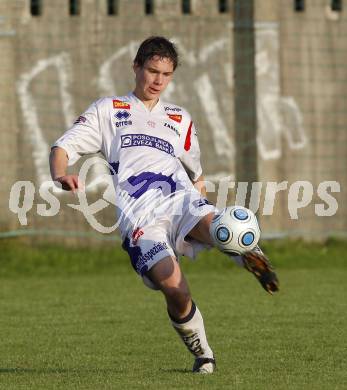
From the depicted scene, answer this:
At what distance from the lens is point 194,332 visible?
777cm

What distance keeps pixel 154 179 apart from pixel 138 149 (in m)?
0.22

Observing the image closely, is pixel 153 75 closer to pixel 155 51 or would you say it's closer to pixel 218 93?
pixel 155 51

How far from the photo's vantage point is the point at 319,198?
15.9 metres

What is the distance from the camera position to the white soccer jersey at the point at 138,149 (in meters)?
7.78

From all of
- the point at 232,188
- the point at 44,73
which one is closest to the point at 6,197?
the point at 44,73

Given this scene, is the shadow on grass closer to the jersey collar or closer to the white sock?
the white sock

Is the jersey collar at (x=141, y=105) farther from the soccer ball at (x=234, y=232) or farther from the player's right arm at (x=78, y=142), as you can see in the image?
the soccer ball at (x=234, y=232)

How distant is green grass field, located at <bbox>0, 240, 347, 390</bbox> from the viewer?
25.1ft

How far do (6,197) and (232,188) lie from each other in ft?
8.72

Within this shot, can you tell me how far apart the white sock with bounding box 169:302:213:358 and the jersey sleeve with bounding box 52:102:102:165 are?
1.13 meters

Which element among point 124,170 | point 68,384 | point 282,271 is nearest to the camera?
point 68,384

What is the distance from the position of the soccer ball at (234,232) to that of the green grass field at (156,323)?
0.75 meters

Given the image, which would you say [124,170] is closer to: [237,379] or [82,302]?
[237,379]

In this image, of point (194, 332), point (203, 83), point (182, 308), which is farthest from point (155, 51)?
point (203, 83)
